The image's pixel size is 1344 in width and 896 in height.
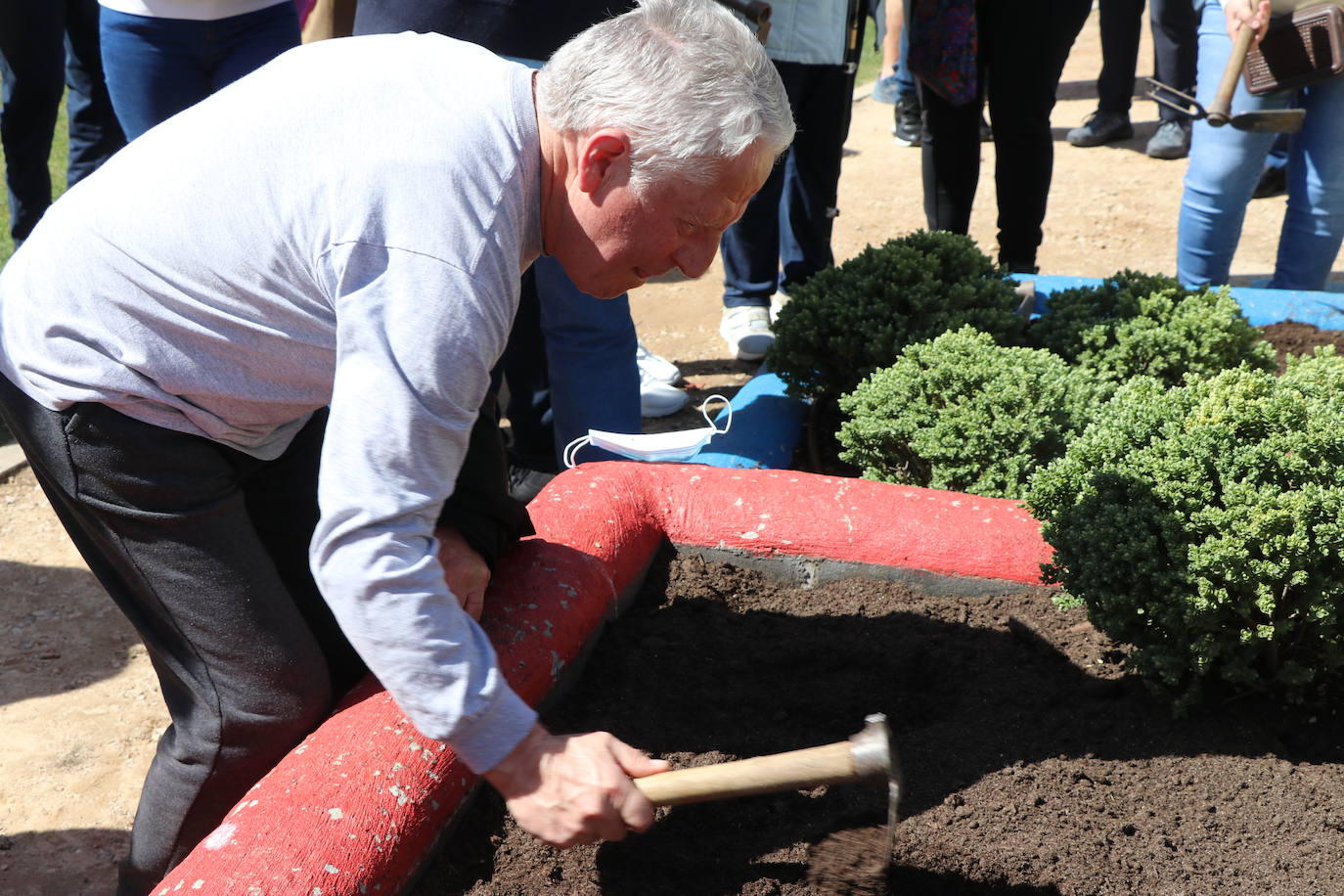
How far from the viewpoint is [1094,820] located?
1.83 m

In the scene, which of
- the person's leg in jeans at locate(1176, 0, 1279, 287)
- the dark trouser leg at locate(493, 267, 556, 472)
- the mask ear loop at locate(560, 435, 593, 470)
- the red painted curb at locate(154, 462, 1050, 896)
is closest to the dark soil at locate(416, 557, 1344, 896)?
the red painted curb at locate(154, 462, 1050, 896)

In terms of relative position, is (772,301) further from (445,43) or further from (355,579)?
(355,579)

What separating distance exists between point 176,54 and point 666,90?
2496 mm

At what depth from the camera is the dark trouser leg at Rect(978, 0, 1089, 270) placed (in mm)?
3924

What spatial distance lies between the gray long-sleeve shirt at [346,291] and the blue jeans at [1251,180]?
333 cm

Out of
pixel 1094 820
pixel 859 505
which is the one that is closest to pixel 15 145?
pixel 859 505

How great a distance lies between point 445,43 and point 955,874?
1.41 metres

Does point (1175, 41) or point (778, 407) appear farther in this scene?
point (1175, 41)

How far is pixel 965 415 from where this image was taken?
2.68 metres

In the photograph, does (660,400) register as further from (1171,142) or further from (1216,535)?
(1171,142)

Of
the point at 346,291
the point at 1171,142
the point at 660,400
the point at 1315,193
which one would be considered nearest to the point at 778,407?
the point at 660,400

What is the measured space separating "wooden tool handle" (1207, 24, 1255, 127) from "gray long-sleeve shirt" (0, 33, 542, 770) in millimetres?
3125

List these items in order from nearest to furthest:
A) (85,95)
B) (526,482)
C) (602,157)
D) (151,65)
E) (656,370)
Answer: (602,157)
(151,65)
(526,482)
(656,370)
(85,95)

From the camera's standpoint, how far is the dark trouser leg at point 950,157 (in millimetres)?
4316
